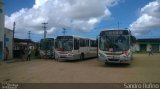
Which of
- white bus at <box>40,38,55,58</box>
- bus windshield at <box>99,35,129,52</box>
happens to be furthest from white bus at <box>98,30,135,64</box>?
white bus at <box>40,38,55,58</box>

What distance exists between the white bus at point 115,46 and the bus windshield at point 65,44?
632 cm

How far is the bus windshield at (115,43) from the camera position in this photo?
21.7 m

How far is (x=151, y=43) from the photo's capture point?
84.8 metres

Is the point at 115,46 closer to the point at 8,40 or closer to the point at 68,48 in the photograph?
the point at 68,48

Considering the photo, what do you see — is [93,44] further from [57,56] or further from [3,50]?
[3,50]

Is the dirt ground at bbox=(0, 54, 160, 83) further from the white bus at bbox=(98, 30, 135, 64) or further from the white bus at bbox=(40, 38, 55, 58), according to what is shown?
the white bus at bbox=(40, 38, 55, 58)

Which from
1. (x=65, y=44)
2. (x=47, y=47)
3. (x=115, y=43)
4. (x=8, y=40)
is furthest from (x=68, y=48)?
(x=8, y=40)

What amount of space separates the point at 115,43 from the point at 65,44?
26.2 ft

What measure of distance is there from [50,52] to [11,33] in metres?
5.56

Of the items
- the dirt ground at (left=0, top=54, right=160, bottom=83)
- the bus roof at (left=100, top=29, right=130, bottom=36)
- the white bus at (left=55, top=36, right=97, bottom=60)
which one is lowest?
the dirt ground at (left=0, top=54, right=160, bottom=83)

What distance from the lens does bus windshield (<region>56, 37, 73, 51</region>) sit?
2828 centimetres

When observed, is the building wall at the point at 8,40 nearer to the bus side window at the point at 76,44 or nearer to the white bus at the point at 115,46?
the bus side window at the point at 76,44

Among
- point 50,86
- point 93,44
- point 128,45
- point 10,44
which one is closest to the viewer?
point 50,86

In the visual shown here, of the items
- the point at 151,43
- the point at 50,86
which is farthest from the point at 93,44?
the point at 151,43
